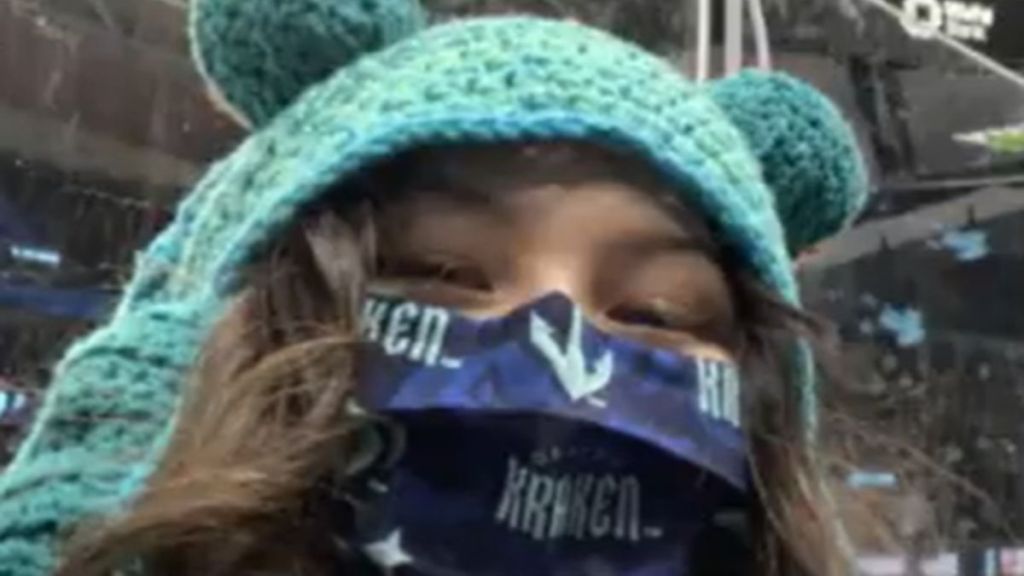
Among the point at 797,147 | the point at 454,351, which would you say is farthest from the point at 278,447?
the point at 797,147

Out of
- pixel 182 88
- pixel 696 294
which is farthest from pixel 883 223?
pixel 696 294

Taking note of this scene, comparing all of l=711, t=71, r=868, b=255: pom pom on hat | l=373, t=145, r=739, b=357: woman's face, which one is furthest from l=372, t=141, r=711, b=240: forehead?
l=711, t=71, r=868, b=255: pom pom on hat

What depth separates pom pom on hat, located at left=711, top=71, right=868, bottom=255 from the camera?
0.76 meters

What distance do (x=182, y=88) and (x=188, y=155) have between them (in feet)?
0.18

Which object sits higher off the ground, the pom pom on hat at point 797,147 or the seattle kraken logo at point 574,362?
the pom pom on hat at point 797,147

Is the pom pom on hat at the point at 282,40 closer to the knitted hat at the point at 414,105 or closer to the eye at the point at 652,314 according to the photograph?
the knitted hat at the point at 414,105

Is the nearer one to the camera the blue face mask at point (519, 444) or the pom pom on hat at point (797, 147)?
the blue face mask at point (519, 444)

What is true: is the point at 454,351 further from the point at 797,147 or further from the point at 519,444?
the point at 797,147

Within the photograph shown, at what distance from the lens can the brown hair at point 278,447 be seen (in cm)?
60

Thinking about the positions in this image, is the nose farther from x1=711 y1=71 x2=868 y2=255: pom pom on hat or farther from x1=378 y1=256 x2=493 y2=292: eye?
x1=711 y1=71 x2=868 y2=255: pom pom on hat

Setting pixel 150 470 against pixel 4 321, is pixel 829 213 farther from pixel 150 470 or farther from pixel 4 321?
pixel 4 321

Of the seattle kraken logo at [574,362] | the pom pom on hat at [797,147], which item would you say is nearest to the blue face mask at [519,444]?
the seattle kraken logo at [574,362]

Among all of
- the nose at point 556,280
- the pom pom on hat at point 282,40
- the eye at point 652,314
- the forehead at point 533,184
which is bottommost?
the eye at point 652,314

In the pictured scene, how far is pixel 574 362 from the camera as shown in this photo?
0.63 meters
